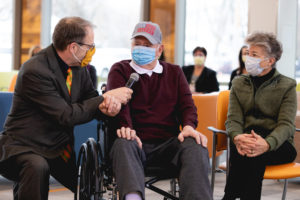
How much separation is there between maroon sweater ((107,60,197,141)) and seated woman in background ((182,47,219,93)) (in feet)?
11.3

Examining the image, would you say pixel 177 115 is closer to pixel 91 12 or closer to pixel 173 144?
pixel 173 144

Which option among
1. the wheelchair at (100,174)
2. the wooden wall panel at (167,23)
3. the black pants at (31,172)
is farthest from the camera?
the wooden wall panel at (167,23)

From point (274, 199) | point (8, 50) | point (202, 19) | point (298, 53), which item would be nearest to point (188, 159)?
point (274, 199)

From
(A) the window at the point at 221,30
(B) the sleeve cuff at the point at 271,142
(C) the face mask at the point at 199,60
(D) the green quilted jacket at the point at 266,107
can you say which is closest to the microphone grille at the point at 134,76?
(D) the green quilted jacket at the point at 266,107

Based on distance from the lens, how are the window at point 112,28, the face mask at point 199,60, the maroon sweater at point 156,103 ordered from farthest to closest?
the window at point 112,28
the face mask at point 199,60
the maroon sweater at point 156,103

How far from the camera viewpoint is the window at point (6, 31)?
10766 mm

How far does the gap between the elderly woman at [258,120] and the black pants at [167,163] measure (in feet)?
1.60

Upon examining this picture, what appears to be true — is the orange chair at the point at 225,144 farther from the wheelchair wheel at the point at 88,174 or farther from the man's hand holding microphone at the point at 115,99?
the wheelchair wheel at the point at 88,174

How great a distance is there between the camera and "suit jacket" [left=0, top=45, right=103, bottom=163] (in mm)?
2553

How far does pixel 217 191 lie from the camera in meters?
4.38

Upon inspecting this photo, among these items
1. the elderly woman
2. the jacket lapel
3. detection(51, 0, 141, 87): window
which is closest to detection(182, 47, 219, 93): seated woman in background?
detection(51, 0, 141, 87): window

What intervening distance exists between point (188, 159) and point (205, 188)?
19 cm

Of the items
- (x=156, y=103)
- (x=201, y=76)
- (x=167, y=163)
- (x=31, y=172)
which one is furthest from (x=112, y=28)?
(x=31, y=172)

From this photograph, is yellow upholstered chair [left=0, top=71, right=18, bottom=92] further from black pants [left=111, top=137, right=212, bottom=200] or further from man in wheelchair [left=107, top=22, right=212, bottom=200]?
black pants [left=111, top=137, right=212, bottom=200]
